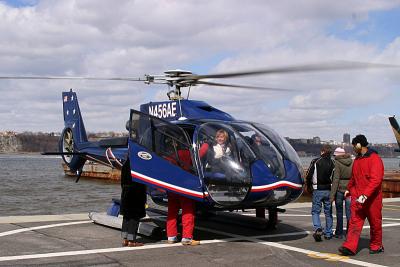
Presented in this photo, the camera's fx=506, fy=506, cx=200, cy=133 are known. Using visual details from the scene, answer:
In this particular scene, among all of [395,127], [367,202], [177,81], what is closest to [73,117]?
[177,81]

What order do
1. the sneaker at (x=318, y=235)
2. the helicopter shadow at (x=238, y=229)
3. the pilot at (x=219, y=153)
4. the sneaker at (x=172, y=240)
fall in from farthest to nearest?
the helicopter shadow at (x=238, y=229)
the sneaker at (x=318, y=235)
the sneaker at (x=172, y=240)
the pilot at (x=219, y=153)

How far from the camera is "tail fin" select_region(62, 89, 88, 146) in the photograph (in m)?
15.0

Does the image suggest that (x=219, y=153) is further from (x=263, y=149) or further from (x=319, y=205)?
(x=319, y=205)

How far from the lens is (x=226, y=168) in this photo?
891cm

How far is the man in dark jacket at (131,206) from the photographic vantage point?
887cm

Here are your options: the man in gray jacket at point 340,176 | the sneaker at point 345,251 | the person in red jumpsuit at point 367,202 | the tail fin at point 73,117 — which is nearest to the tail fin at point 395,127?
the tail fin at point 73,117

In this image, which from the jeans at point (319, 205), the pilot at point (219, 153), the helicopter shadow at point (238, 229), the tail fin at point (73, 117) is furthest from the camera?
the tail fin at point (73, 117)

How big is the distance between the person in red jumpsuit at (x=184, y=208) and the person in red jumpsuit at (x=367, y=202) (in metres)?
2.62

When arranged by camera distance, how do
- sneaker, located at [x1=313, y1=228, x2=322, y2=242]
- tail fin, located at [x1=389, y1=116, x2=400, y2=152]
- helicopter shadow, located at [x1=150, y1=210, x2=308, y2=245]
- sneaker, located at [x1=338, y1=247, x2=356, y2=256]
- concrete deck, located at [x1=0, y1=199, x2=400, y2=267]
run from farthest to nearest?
tail fin, located at [x1=389, y1=116, x2=400, y2=152]
helicopter shadow, located at [x1=150, y1=210, x2=308, y2=245]
sneaker, located at [x1=313, y1=228, x2=322, y2=242]
sneaker, located at [x1=338, y1=247, x2=356, y2=256]
concrete deck, located at [x1=0, y1=199, x2=400, y2=267]

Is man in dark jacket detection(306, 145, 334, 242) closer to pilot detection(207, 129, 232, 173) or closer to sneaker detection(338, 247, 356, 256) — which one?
sneaker detection(338, 247, 356, 256)

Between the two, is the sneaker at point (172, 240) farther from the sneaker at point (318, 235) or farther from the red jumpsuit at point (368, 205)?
the red jumpsuit at point (368, 205)

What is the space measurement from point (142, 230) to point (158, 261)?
2.12 metres

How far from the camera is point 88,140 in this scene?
15.0 metres

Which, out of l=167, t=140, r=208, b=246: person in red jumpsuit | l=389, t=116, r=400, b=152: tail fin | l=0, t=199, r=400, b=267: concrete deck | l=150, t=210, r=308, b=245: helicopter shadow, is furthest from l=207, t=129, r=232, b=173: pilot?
l=389, t=116, r=400, b=152: tail fin
